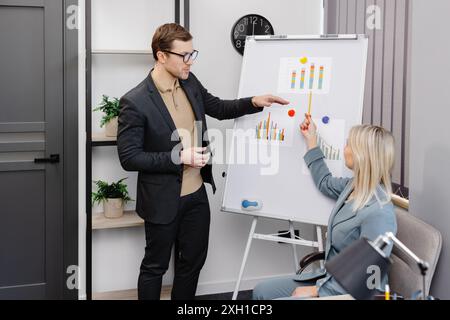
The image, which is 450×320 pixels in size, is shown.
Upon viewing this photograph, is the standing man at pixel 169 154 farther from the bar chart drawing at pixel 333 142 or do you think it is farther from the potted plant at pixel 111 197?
the potted plant at pixel 111 197

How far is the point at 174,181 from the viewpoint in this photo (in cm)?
212

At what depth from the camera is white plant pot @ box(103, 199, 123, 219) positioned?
2.64 metres

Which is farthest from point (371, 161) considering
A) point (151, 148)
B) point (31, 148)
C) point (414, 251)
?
point (31, 148)

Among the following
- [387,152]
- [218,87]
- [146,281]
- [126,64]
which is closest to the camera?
[387,152]

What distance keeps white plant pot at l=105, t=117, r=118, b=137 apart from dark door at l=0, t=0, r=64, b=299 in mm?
303

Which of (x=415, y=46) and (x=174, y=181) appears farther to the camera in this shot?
(x=174, y=181)

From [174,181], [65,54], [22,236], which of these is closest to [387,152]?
[174,181]

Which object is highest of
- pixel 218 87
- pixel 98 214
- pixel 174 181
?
pixel 218 87

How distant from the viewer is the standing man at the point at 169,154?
206 cm

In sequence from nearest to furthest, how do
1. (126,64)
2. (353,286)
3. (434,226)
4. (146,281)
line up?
(353,286) < (434,226) < (146,281) < (126,64)

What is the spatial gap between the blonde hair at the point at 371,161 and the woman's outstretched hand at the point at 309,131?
0.50 metres

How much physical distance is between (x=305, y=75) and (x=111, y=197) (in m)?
1.34

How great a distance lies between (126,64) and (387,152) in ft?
5.62

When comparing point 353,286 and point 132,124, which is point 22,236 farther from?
point 353,286
